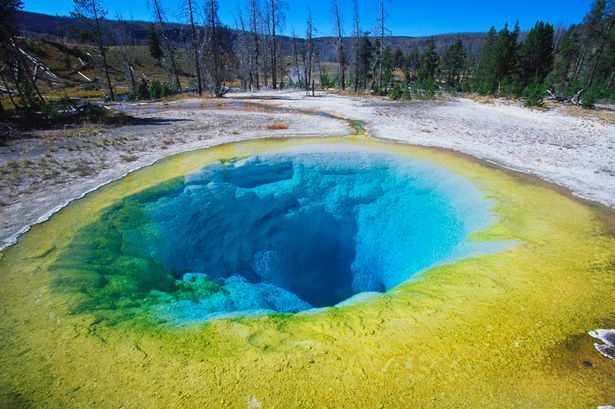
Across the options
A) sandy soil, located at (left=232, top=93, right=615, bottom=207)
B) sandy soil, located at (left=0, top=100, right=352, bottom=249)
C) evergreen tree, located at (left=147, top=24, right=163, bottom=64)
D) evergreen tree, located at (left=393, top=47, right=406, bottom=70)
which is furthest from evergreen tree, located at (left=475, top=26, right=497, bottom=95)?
evergreen tree, located at (left=147, top=24, right=163, bottom=64)

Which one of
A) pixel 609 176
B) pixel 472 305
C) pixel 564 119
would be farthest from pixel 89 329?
pixel 564 119

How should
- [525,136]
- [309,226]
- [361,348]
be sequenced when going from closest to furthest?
[361,348] → [309,226] → [525,136]

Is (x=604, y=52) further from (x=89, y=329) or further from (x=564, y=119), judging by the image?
(x=89, y=329)

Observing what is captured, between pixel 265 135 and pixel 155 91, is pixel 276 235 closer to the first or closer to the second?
pixel 265 135

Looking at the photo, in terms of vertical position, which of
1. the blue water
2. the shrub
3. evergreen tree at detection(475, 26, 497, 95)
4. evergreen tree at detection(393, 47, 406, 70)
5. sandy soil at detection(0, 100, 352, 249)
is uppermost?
evergreen tree at detection(393, 47, 406, 70)

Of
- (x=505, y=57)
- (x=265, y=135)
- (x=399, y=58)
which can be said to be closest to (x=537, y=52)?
(x=505, y=57)

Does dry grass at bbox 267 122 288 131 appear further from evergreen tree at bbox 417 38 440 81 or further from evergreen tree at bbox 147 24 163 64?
evergreen tree at bbox 147 24 163 64
